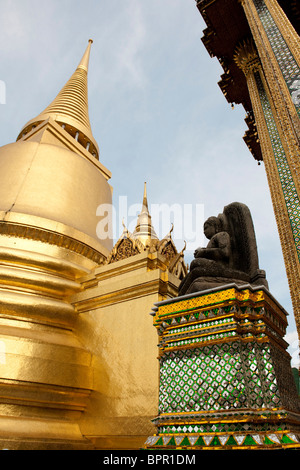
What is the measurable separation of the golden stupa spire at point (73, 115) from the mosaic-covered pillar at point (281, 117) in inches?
180

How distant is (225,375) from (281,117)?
120 inches

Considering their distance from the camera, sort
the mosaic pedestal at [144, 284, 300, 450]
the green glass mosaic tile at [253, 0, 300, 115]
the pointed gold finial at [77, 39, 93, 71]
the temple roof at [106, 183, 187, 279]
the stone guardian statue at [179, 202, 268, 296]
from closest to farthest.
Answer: the mosaic pedestal at [144, 284, 300, 450]
the stone guardian statue at [179, 202, 268, 296]
the green glass mosaic tile at [253, 0, 300, 115]
the temple roof at [106, 183, 187, 279]
the pointed gold finial at [77, 39, 93, 71]

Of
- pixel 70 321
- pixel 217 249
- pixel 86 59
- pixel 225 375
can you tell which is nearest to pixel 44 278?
pixel 70 321

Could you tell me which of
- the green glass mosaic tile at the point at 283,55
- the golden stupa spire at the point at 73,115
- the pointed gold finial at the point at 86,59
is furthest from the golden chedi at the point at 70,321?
the pointed gold finial at the point at 86,59

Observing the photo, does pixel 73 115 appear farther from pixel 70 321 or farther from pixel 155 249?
pixel 70 321

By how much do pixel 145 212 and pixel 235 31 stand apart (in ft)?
13.1

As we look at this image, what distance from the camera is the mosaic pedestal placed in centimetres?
154

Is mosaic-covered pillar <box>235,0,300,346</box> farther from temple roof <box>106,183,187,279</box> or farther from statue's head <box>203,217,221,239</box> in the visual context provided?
temple roof <box>106,183,187,279</box>

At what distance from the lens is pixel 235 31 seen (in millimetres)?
6145

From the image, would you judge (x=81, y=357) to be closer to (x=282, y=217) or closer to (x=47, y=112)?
(x=282, y=217)

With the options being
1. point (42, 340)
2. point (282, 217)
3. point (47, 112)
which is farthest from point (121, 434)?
point (47, 112)

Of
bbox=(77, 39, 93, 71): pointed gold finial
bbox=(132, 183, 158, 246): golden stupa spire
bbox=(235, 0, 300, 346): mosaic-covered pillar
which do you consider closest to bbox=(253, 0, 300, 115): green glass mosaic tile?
bbox=(235, 0, 300, 346): mosaic-covered pillar

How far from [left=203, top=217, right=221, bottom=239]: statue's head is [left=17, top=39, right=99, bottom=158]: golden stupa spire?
657 centimetres

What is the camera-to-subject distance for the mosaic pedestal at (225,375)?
1537 mm
